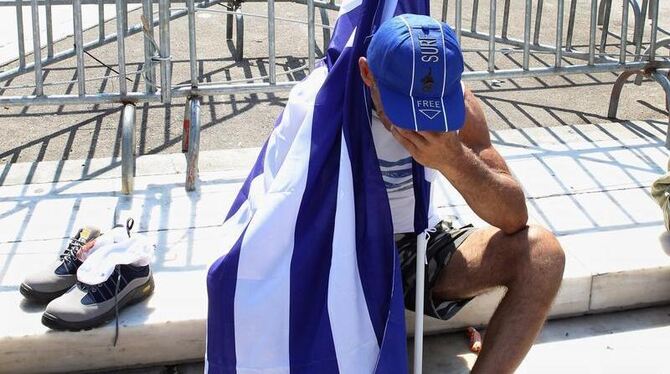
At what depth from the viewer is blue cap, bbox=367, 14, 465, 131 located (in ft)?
8.05

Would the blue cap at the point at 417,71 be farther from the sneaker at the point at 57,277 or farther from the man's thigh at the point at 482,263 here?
the sneaker at the point at 57,277

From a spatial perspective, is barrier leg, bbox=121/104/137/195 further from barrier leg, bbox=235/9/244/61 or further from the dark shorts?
barrier leg, bbox=235/9/244/61

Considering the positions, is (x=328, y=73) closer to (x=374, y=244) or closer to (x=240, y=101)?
(x=374, y=244)

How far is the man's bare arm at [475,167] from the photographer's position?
2.55 m

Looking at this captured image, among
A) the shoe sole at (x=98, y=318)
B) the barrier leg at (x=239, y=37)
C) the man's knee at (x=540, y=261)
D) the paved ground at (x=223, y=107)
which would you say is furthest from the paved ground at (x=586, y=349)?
the barrier leg at (x=239, y=37)

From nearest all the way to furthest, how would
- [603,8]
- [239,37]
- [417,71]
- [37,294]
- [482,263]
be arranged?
[417,71] < [482,263] < [37,294] < [239,37] < [603,8]

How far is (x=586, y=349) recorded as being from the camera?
3387 millimetres

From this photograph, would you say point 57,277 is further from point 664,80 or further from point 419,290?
point 664,80

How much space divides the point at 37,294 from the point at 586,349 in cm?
193

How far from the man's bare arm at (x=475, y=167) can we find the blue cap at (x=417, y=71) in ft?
0.20

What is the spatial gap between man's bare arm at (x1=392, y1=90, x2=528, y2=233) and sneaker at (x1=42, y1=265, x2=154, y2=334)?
1.14m

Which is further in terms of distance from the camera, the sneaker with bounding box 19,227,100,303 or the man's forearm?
the sneaker with bounding box 19,227,100,303

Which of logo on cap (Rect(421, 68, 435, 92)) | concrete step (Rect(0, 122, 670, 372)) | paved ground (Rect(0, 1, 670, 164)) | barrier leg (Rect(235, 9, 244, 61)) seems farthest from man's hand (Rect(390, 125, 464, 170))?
barrier leg (Rect(235, 9, 244, 61))

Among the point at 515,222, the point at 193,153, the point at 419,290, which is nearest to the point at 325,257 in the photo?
the point at 419,290
